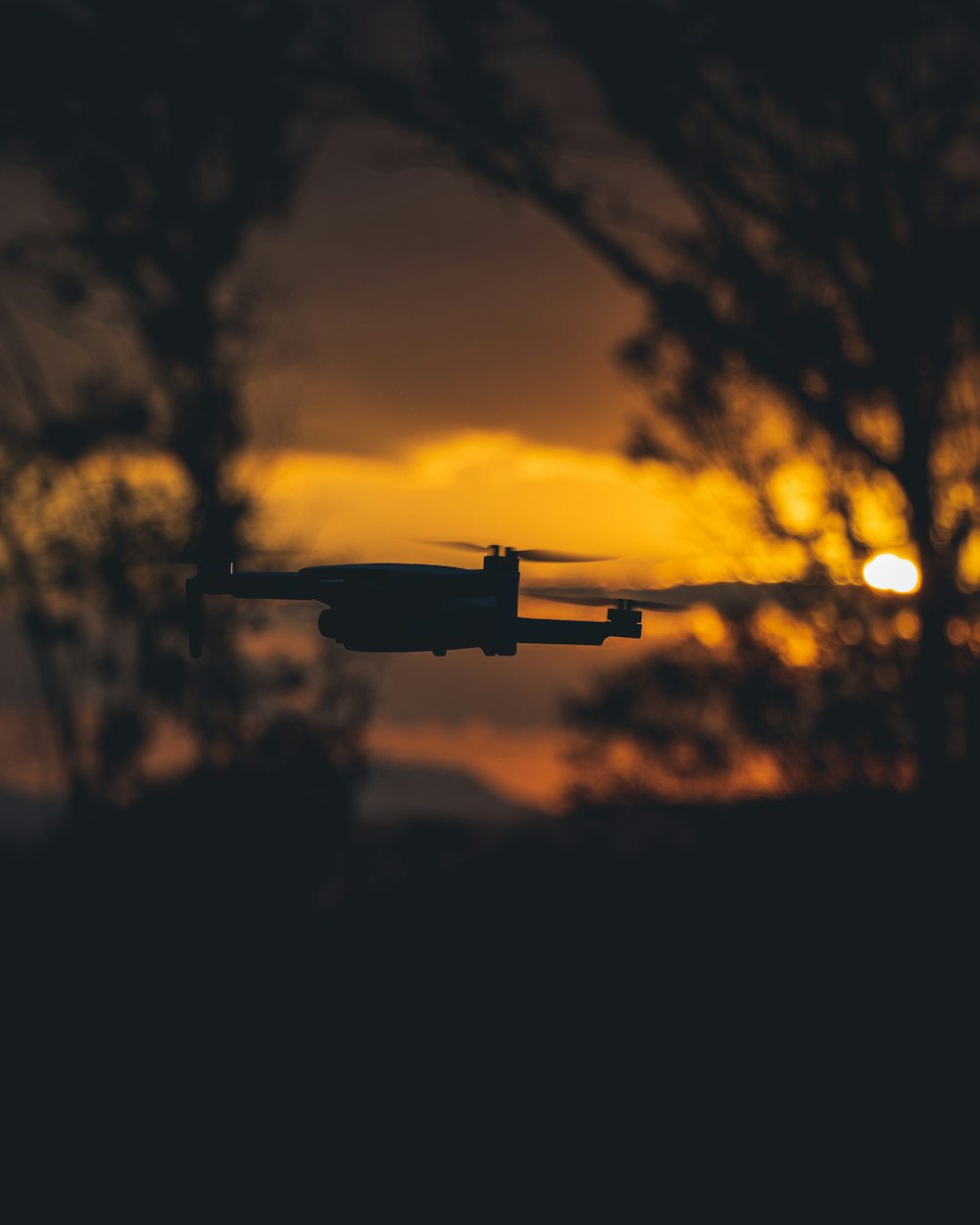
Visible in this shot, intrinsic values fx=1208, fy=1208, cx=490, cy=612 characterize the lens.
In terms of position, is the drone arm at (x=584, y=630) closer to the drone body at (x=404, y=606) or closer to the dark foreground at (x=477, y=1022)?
the drone body at (x=404, y=606)

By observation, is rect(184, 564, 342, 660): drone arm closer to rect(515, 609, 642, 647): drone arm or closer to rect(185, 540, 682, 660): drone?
rect(185, 540, 682, 660): drone

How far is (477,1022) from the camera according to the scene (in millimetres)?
25281

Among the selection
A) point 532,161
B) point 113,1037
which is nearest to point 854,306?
point 532,161

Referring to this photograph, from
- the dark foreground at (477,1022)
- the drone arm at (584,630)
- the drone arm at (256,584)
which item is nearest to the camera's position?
the drone arm at (256,584)

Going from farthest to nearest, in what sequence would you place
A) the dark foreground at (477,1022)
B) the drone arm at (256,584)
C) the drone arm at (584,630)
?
the dark foreground at (477,1022) < the drone arm at (584,630) < the drone arm at (256,584)

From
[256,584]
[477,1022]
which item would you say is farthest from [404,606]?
[477,1022]

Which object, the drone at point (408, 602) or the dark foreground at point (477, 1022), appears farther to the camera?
the dark foreground at point (477, 1022)

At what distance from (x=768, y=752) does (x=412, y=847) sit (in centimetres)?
982

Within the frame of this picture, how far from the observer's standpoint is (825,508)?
16500mm

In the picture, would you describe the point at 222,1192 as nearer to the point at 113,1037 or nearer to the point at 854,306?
the point at 113,1037

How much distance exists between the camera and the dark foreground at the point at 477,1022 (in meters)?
20.2

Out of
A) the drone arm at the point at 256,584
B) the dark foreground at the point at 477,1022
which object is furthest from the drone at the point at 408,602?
the dark foreground at the point at 477,1022

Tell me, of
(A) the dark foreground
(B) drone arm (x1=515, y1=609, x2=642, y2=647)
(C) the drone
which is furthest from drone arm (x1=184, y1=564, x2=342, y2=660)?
(A) the dark foreground

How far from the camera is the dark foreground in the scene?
66.4 ft
